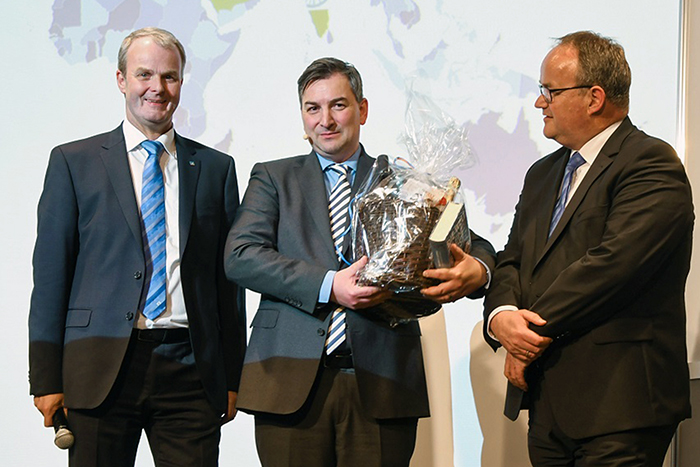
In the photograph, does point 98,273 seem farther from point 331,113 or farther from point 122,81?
point 331,113

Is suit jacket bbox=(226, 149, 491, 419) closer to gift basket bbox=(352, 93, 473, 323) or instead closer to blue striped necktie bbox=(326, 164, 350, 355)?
blue striped necktie bbox=(326, 164, 350, 355)

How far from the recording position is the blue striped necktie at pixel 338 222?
248cm

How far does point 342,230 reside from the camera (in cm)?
260

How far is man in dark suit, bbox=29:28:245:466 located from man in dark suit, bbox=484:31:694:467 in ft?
3.16

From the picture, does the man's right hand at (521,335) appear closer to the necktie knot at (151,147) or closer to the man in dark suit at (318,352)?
the man in dark suit at (318,352)

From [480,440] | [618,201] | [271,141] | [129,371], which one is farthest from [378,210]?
[480,440]

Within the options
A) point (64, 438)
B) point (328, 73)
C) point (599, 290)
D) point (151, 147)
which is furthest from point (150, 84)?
point (599, 290)

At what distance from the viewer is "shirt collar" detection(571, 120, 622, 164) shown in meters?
Answer: 2.55

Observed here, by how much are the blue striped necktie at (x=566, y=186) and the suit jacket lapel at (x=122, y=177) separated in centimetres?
132

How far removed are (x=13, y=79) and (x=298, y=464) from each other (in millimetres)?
2279

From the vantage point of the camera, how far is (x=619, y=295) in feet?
7.59

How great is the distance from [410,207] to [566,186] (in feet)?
2.10

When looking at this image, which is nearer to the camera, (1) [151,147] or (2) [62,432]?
(2) [62,432]

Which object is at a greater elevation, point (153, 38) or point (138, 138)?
point (153, 38)
